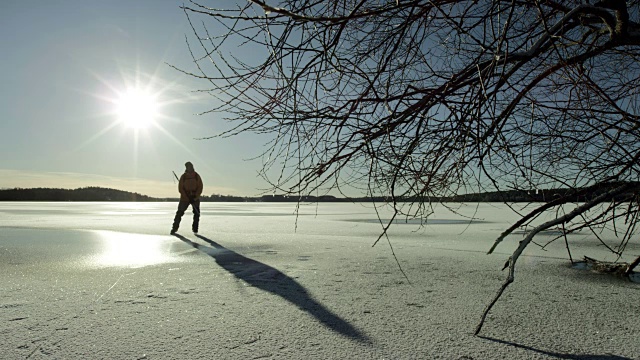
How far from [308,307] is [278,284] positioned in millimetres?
892

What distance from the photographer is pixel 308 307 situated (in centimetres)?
323

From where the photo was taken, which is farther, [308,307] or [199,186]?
[199,186]

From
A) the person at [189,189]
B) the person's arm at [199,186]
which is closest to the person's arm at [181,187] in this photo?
the person at [189,189]

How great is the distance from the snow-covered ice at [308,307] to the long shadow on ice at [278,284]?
13 mm

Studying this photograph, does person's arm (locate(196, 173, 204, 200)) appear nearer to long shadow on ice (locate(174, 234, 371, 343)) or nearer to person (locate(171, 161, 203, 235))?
person (locate(171, 161, 203, 235))

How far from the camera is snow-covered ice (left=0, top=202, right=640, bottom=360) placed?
241 cm

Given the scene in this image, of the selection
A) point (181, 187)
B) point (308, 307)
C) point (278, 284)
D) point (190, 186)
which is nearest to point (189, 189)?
Answer: point (190, 186)

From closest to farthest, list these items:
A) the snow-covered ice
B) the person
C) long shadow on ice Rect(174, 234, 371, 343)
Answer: the snow-covered ice
long shadow on ice Rect(174, 234, 371, 343)
the person

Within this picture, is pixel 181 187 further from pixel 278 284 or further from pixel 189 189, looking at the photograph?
pixel 278 284

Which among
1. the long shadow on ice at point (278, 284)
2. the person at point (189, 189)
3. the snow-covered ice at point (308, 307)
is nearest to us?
the snow-covered ice at point (308, 307)

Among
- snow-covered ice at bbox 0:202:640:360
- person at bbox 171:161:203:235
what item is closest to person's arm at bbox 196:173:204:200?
person at bbox 171:161:203:235

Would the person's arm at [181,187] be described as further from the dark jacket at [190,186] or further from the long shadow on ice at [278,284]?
the long shadow on ice at [278,284]

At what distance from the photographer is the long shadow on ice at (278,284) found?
9.16 ft

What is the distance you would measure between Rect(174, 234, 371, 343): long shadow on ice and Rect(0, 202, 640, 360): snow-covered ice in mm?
13
